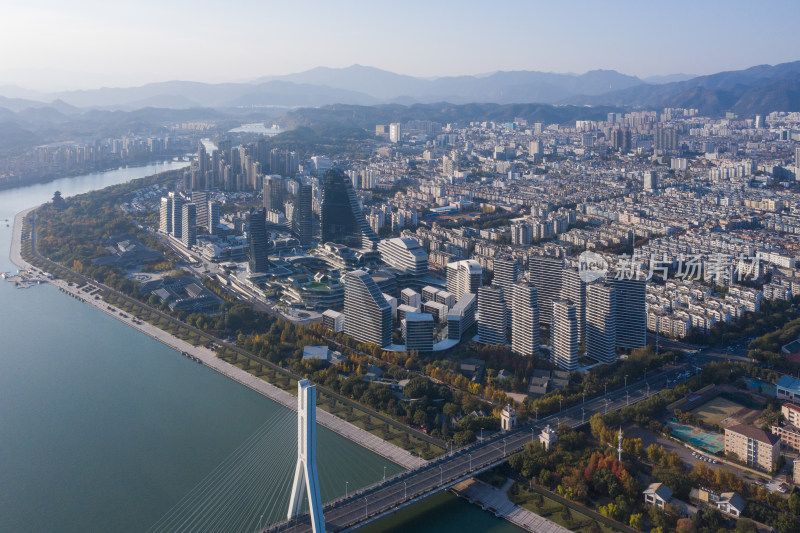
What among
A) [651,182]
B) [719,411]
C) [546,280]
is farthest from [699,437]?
[651,182]

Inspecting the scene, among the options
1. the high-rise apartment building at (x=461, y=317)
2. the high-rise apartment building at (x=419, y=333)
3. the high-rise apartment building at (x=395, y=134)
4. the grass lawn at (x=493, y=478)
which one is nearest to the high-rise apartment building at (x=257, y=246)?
the high-rise apartment building at (x=461, y=317)

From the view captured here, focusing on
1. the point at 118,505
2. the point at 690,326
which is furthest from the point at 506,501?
the point at 690,326

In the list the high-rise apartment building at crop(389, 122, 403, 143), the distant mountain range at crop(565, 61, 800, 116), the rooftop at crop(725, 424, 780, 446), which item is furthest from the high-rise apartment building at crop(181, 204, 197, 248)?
the distant mountain range at crop(565, 61, 800, 116)

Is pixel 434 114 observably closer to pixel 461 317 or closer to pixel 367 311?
pixel 461 317

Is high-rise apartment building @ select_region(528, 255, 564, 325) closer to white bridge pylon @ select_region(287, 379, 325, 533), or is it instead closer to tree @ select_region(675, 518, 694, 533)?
tree @ select_region(675, 518, 694, 533)

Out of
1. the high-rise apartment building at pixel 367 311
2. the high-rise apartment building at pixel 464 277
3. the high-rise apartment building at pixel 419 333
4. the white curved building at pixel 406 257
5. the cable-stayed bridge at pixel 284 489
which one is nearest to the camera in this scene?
the cable-stayed bridge at pixel 284 489

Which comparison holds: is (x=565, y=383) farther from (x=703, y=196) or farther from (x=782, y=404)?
(x=703, y=196)

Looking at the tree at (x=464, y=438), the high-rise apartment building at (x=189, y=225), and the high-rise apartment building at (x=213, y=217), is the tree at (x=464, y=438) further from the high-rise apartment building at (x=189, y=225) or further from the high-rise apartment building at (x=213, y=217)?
the high-rise apartment building at (x=213, y=217)
